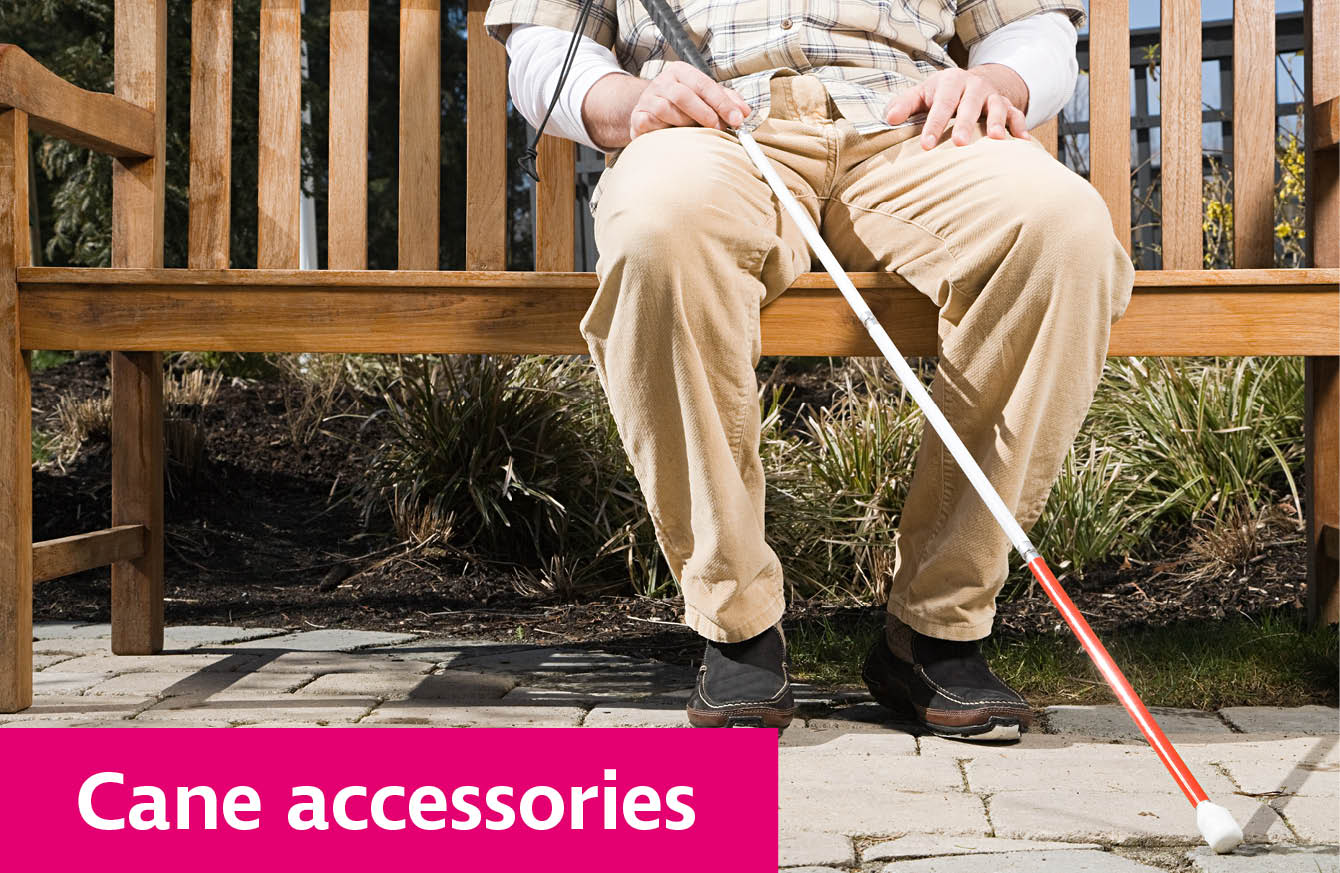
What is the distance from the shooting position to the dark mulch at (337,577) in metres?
2.89

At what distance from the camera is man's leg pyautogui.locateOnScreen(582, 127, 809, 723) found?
1.70m

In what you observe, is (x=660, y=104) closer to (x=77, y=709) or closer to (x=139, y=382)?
(x=139, y=382)

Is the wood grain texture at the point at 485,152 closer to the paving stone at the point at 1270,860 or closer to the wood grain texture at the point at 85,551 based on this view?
the wood grain texture at the point at 85,551

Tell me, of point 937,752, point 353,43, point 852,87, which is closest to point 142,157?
point 353,43

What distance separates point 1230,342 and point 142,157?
190 centimetres

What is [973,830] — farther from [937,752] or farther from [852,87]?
[852,87]

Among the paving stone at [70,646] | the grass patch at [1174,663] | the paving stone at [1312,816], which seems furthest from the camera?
the paving stone at [70,646]

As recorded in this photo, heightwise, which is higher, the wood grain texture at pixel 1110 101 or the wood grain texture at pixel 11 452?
the wood grain texture at pixel 1110 101

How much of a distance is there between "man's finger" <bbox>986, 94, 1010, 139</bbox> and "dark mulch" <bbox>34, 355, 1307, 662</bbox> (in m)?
1.19

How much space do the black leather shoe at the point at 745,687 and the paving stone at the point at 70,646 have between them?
54.0 inches

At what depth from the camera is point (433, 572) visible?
3.33 metres

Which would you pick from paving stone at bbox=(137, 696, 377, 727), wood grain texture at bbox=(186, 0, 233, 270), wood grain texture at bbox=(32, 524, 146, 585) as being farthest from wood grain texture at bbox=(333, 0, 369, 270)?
paving stone at bbox=(137, 696, 377, 727)

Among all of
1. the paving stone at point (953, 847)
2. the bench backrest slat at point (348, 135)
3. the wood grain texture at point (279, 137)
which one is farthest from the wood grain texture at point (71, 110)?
the paving stone at point (953, 847)

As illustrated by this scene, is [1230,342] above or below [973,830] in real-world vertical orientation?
above
